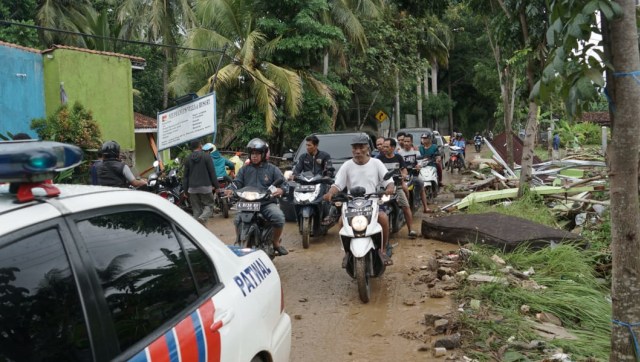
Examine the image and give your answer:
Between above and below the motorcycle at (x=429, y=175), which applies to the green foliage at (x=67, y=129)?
above

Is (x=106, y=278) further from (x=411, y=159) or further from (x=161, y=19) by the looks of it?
(x=161, y=19)

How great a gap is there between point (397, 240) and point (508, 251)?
89.8 inches

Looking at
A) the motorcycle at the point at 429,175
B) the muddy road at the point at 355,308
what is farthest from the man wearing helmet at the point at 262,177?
the motorcycle at the point at 429,175

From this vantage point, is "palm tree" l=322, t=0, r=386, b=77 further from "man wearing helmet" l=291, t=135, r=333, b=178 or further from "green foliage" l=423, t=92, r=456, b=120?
"green foliage" l=423, t=92, r=456, b=120

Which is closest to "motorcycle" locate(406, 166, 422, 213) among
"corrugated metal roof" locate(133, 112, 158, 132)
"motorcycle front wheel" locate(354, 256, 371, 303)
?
"motorcycle front wheel" locate(354, 256, 371, 303)

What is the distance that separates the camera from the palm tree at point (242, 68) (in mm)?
19719

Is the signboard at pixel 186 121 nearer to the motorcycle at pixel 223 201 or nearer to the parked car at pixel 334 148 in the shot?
the motorcycle at pixel 223 201

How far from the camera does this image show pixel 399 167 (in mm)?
9672

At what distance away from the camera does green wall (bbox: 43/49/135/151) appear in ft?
48.3

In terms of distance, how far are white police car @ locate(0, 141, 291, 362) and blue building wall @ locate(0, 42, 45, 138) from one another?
12931mm

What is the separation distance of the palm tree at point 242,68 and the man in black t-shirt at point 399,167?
9.95 metres

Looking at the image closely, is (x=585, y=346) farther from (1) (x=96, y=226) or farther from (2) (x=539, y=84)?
(1) (x=96, y=226)

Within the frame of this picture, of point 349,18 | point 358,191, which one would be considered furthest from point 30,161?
point 349,18

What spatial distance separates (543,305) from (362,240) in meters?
1.90
